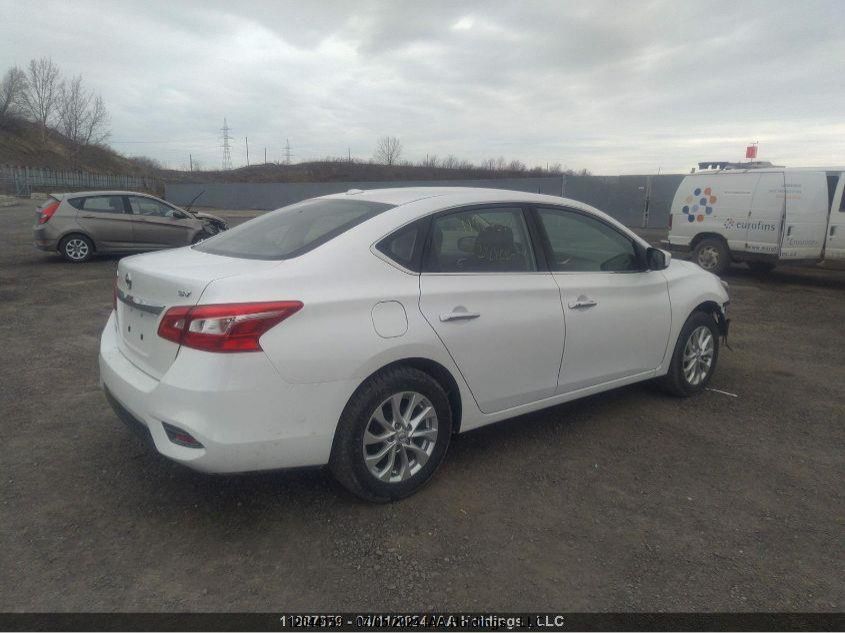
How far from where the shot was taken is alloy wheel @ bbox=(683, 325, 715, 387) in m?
4.91

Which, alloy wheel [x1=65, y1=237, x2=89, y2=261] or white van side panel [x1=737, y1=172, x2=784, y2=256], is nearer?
white van side panel [x1=737, y1=172, x2=784, y2=256]

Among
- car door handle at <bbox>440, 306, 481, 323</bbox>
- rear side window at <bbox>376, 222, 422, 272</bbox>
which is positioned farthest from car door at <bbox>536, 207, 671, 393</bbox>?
rear side window at <bbox>376, 222, 422, 272</bbox>

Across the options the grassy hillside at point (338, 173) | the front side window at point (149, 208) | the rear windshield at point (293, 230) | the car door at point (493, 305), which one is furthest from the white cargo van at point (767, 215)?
the grassy hillside at point (338, 173)

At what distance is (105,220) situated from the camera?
41.9ft

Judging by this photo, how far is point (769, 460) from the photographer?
3.90 metres

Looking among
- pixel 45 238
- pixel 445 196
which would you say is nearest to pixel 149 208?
pixel 45 238

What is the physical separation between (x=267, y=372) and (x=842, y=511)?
10.1ft

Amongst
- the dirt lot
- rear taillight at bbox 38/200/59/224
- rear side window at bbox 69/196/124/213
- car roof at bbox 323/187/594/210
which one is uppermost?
car roof at bbox 323/187/594/210

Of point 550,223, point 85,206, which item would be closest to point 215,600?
point 550,223

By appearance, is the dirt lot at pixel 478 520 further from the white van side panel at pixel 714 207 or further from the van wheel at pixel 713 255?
the van wheel at pixel 713 255

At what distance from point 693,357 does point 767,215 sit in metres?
7.88

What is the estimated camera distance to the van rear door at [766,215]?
11.2m

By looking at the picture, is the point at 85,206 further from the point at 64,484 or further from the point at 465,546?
the point at 465,546

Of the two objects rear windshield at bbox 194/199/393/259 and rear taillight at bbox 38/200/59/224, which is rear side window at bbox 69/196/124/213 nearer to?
rear taillight at bbox 38/200/59/224
